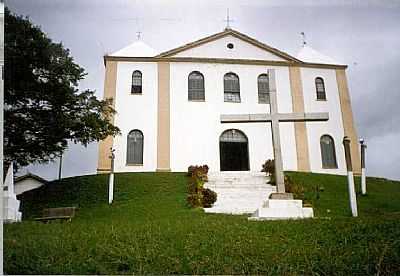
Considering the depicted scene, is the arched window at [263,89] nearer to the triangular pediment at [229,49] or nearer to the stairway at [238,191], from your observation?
the triangular pediment at [229,49]

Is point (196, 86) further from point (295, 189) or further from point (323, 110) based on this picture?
point (295, 189)

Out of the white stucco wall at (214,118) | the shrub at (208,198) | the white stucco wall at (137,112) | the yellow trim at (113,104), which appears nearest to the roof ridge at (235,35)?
the white stucco wall at (214,118)

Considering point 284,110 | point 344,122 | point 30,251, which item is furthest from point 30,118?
point 344,122

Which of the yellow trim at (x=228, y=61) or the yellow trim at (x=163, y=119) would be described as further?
the yellow trim at (x=228, y=61)

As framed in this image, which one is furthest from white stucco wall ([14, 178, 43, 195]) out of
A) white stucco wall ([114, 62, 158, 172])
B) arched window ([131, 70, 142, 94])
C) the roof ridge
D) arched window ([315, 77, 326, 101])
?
arched window ([315, 77, 326, 101])

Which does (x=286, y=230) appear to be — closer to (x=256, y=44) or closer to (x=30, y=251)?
(x=30, y=251)

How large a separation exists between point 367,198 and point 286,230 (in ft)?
18.9

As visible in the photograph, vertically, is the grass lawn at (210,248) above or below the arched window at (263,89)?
below

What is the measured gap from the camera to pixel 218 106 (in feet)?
53.0

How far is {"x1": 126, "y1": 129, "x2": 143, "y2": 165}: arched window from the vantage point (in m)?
15.3

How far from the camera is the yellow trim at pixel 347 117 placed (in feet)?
52.6

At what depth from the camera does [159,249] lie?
15.5ft

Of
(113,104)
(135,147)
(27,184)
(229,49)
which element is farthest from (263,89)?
(27,184)

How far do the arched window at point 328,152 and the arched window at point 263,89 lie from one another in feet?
8.18
